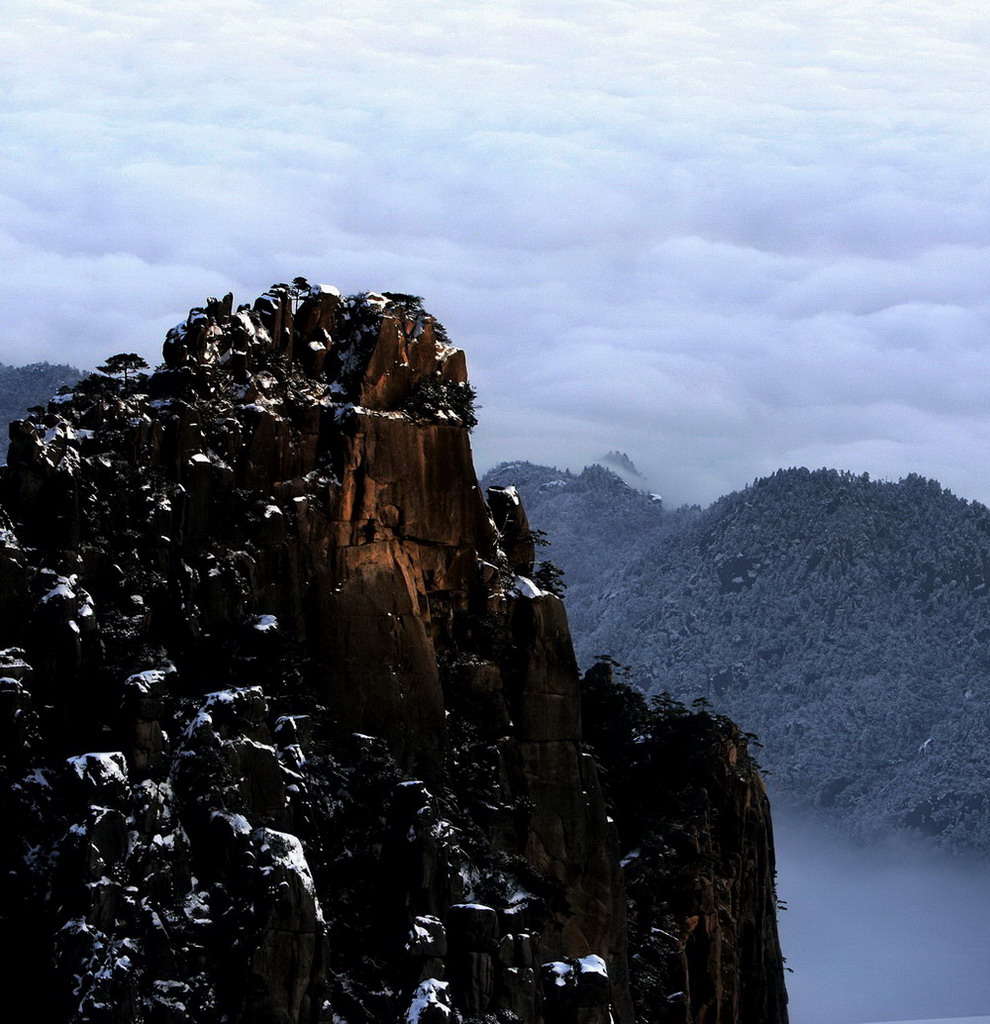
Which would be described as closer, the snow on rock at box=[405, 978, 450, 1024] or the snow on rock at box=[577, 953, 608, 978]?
the snow on rock at box=[405, 978, 450, 1024]

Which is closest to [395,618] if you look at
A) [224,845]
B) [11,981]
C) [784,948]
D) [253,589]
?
[253,589]

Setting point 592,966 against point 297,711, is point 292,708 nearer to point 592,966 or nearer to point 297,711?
point 297,711

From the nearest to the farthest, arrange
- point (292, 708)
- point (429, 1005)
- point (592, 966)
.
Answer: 1. point (429, 1005)
2. point (592, 966)
3. point (292, 708)

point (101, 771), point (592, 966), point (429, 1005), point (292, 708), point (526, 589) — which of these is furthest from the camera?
point (526, 589)

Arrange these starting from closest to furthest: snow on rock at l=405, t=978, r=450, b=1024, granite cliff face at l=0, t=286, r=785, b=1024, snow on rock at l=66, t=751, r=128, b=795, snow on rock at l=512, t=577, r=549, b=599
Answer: granite cliff face at l=0, t=286, r=785, b=1024
snow on rock at l=66, t=751, r=128, b=795
snow on rock at l=405, t=978, r=450, b=1024
snow on rock at l=512, t=577, r=549, b=599

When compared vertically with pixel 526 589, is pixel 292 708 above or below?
below

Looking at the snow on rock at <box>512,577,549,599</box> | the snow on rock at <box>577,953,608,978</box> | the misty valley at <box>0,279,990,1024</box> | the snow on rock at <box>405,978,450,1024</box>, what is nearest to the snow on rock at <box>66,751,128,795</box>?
the misty valley at <box>0,279,990,1024</box>

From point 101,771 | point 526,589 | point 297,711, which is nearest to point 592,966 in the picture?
point 297,711

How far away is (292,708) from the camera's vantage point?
58.8 metres

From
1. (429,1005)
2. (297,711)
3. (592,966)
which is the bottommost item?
(429,1005)

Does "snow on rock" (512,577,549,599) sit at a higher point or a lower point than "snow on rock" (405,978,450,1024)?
higher

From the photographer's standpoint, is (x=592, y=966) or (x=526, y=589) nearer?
(x=592, y=966)

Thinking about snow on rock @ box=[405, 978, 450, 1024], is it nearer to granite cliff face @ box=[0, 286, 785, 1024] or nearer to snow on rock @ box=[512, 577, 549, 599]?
granite cliff face @ box=[0, 286, 785, 1024]

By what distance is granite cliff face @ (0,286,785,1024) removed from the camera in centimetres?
4956
